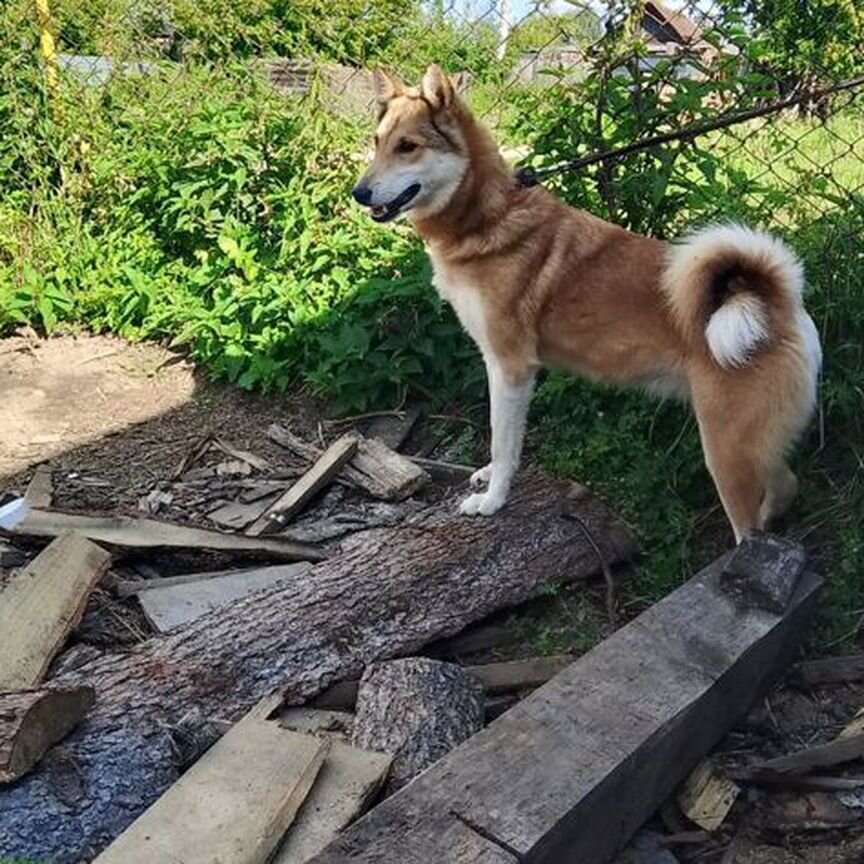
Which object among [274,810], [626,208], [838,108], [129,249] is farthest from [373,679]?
[129,249]

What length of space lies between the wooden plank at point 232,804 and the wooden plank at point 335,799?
4 centimetres

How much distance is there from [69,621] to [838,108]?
10.2ft

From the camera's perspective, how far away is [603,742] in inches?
83.2

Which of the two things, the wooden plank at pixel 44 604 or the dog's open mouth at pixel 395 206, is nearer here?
the wooden plank at pixel 44 604

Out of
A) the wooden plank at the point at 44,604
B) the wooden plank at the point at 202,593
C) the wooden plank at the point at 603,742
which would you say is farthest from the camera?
the wooden plank at the point at 202,593

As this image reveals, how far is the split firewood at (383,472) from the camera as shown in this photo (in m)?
3.69

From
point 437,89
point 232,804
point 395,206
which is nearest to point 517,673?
point 232,804

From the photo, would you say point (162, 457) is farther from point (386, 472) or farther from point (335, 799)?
point (335, 799)

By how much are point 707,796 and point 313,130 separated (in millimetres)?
3898

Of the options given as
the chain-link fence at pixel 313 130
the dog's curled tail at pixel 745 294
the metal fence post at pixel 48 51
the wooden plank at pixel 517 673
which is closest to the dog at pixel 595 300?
the dog's curled tail at pixel 745 294

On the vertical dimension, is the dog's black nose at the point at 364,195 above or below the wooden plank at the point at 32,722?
above

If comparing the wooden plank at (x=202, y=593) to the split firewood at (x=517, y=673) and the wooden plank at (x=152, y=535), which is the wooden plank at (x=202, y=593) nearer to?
the wooden plank at (x=152, y=535)

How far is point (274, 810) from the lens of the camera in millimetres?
2074

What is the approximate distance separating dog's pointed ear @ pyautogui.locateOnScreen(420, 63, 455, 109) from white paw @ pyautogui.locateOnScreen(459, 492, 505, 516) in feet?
4.18
